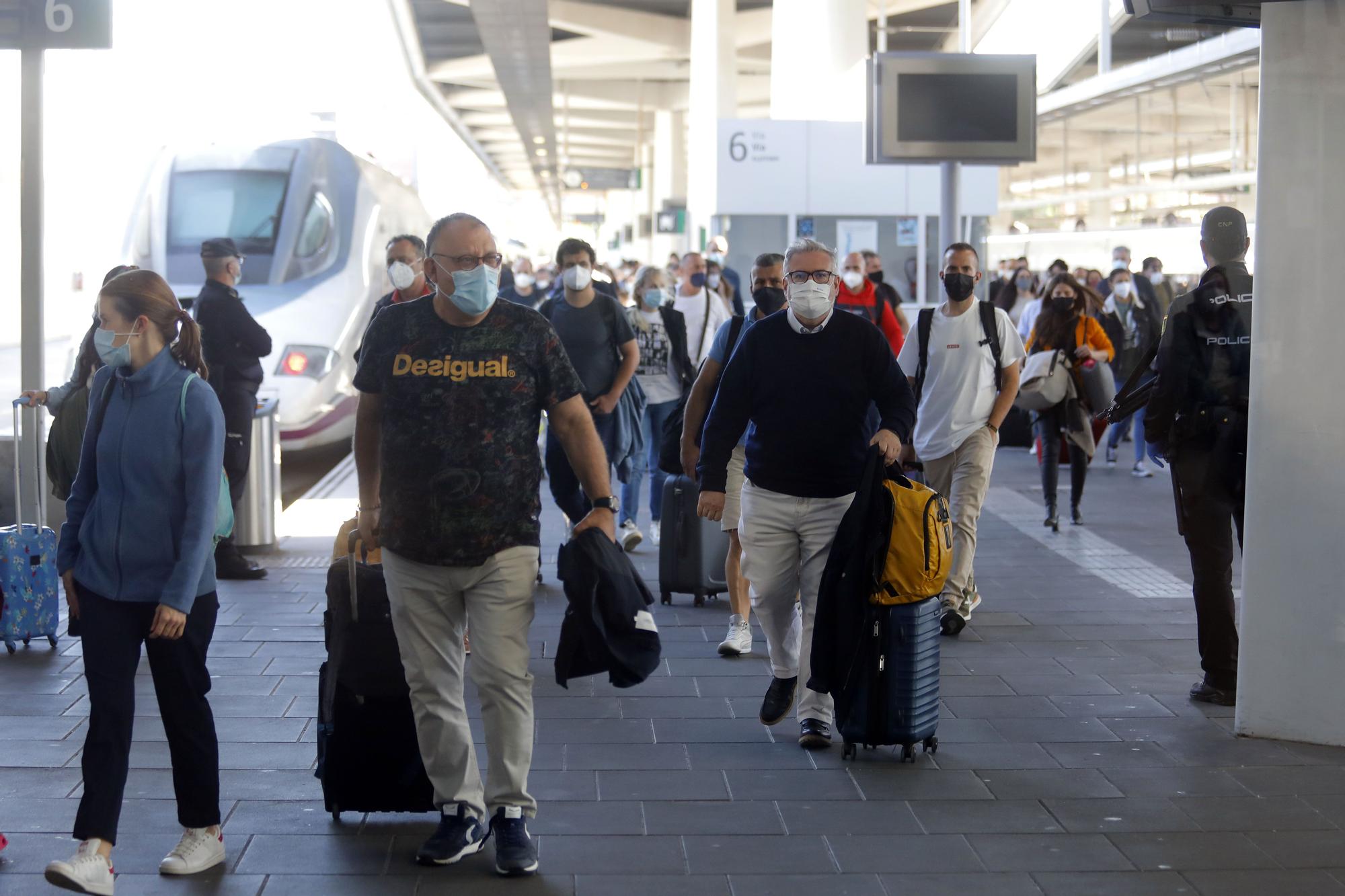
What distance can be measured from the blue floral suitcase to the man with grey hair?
3183 mm

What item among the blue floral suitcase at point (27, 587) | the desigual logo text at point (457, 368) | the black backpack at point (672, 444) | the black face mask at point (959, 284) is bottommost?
the blue floral suitcase at point (27, 587)

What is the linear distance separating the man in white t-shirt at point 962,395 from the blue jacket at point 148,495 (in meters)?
3.93

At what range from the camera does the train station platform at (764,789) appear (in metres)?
4.04

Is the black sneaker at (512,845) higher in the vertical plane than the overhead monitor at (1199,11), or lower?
lower

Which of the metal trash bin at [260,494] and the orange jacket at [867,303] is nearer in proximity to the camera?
the metal trash bin at [260,494]

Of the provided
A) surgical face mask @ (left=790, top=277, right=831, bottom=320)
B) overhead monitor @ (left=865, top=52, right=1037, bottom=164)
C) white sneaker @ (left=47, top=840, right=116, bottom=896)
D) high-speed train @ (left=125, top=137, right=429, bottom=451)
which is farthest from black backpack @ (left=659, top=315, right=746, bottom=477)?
high-speed train @ (left=125, top=137, right=429, bottom=451)

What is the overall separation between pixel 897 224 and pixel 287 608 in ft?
53.7

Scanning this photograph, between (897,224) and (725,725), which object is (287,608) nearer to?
(725,725)

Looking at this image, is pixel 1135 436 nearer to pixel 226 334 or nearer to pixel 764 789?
pixel 226 334

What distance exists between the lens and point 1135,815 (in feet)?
14.9

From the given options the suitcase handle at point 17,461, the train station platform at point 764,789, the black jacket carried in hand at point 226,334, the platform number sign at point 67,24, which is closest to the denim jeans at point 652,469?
the black jacket carried in hand at point 226,334

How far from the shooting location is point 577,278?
327 inches

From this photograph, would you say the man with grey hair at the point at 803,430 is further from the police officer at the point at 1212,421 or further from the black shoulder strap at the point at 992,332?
the black shoulder strap at the point at 992,332

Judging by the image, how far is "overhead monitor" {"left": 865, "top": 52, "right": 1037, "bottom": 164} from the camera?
1175 cm
